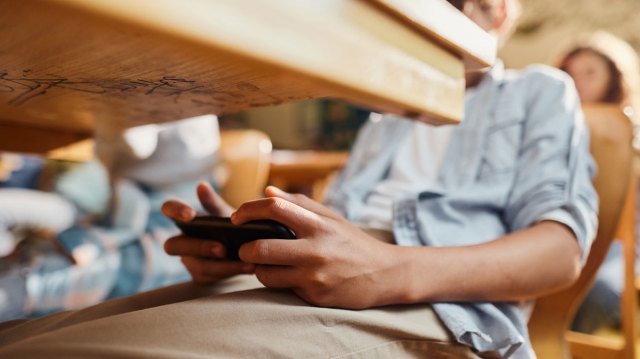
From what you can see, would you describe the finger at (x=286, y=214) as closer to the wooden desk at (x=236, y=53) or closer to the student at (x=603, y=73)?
the wooden desk at (x=236, y=53)

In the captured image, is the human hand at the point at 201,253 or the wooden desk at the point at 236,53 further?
the human hand at the point at 201,253

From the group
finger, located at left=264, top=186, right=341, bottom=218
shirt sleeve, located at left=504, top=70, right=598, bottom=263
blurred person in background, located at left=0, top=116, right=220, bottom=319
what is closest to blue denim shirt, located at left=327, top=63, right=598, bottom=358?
shirt sleeve, located at left=504, top=70, right=598, bottom=263

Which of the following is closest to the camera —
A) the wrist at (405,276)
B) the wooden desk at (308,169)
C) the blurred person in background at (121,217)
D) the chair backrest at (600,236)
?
the wrist at (405,276)

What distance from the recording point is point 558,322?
0.68m

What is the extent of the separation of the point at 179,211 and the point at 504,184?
16.4 inches

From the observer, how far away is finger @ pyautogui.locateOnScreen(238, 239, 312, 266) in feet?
1.29

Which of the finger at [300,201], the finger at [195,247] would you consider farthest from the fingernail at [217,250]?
the finger at [300,201]

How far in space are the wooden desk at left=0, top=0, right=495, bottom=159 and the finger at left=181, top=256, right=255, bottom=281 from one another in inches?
6.7

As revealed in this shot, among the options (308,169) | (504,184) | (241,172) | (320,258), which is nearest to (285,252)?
(320,258)

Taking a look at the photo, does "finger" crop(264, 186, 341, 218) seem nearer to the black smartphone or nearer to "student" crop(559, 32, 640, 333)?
the black smartphone

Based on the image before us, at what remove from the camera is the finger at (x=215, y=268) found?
51cm

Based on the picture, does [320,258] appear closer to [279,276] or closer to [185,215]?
[279,276]

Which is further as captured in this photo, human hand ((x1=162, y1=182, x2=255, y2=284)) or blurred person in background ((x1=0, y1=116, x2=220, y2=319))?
blurred person in background ((x1=0, y1=116, x2=220, y2=319))

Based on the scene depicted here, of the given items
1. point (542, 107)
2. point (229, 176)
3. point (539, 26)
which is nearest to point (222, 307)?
point (542, 107)
